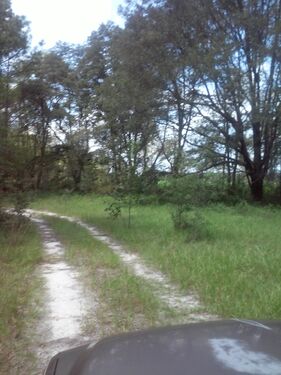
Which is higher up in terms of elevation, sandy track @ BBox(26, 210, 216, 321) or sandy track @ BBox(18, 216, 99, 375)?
sandy track @ BBox(26, 210, 216, 321)

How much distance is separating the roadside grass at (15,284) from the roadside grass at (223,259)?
→ 200 cm

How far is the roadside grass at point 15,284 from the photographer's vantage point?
4531mm

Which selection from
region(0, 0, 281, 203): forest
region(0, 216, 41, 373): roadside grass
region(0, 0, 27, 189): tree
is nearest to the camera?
region(0, 216, 41, 373): roadside grass

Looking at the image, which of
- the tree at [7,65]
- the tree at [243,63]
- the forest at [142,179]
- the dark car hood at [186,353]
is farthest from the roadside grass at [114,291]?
the tree at [243,63]

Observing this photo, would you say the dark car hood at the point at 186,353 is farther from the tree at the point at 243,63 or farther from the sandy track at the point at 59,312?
the tree at the point at 243,63

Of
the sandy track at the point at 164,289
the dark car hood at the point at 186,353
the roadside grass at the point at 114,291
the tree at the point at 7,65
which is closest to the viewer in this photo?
the dark car hood at the point at 186,353

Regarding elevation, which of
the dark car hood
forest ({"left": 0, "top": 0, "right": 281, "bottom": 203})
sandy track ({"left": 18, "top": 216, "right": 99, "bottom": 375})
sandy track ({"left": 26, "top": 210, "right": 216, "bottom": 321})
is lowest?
sandy track ({"left": 18, "top": 216, "right": 99, "bottom": 375})

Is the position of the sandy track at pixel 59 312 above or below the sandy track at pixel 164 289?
below

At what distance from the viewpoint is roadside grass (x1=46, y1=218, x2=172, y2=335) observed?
4.99 meters

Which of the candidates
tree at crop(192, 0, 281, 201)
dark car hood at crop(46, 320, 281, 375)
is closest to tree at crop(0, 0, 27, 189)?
tree at crop(192, 0, 281, 201)

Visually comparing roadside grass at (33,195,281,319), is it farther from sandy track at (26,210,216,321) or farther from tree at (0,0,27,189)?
tree at (0,0,27,189)

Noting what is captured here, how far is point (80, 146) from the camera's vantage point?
114ft

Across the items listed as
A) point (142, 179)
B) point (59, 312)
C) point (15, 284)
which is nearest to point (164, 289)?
point (59, 312)

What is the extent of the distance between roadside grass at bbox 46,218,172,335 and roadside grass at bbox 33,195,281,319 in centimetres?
62
